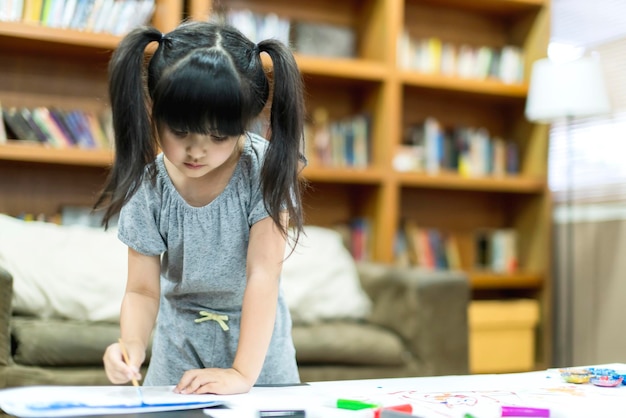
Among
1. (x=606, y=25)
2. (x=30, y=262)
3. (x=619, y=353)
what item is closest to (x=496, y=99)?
(x=606, y=25)

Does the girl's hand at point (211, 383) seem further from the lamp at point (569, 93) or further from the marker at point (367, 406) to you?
the lamp at point (569, 93)

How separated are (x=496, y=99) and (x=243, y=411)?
3.13m

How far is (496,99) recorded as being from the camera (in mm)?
3670

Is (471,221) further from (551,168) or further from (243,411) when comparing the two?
(243,411)

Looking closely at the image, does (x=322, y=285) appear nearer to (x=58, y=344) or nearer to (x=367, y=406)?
(x=58, y=344)

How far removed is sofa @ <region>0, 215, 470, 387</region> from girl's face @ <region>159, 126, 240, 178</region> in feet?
3.62

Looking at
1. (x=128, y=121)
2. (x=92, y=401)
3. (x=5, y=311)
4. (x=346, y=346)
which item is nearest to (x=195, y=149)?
(x=128, y=121)

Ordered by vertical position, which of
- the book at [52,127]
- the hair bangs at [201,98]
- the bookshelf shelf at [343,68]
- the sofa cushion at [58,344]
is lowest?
the sofa cushion at [58,344]

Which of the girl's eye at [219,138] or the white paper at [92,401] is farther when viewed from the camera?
the girl's eye at [219,138]

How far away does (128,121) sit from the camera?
98 cm

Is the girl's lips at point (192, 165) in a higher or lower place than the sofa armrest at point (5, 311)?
higher

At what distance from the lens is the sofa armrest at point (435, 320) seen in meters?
2.30

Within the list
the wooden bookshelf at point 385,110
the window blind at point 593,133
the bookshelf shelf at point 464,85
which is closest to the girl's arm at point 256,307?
the wooden bookshelf at point 385,110

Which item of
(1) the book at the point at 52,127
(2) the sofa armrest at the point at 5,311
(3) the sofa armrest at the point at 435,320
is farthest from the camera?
(1) the book at the point at 52,127
